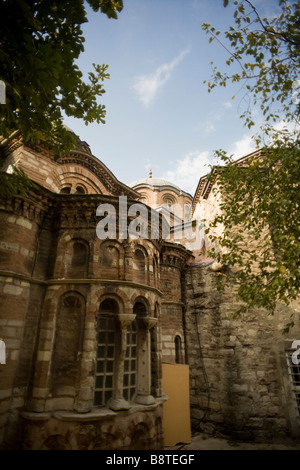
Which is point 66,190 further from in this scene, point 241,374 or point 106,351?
point 241,374

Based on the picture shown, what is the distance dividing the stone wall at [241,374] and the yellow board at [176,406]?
1.21 metres

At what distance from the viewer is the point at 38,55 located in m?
3.12

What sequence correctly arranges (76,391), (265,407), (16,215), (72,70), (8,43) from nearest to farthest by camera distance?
1. (8,43)
2. (72,70)
3. (76,391)
4. (16,215)
5. (265,407)

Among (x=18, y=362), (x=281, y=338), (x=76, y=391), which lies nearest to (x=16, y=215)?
(x=18, y=362)

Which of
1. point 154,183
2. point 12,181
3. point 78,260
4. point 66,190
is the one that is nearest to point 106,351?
point 78,260

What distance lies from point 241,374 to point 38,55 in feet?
34.2

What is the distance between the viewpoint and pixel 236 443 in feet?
27.4

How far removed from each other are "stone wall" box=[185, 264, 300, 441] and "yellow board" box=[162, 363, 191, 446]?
47.5 inches

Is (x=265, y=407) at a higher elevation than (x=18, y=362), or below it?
below

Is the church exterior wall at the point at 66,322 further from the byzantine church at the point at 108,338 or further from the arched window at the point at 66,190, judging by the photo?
the arched window at the point at 66,190

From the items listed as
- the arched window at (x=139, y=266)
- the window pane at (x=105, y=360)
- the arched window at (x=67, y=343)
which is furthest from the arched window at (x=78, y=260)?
the arched window at (x=139, y=266)

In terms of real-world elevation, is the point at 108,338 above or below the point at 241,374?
above

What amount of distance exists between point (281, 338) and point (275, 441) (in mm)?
3196
